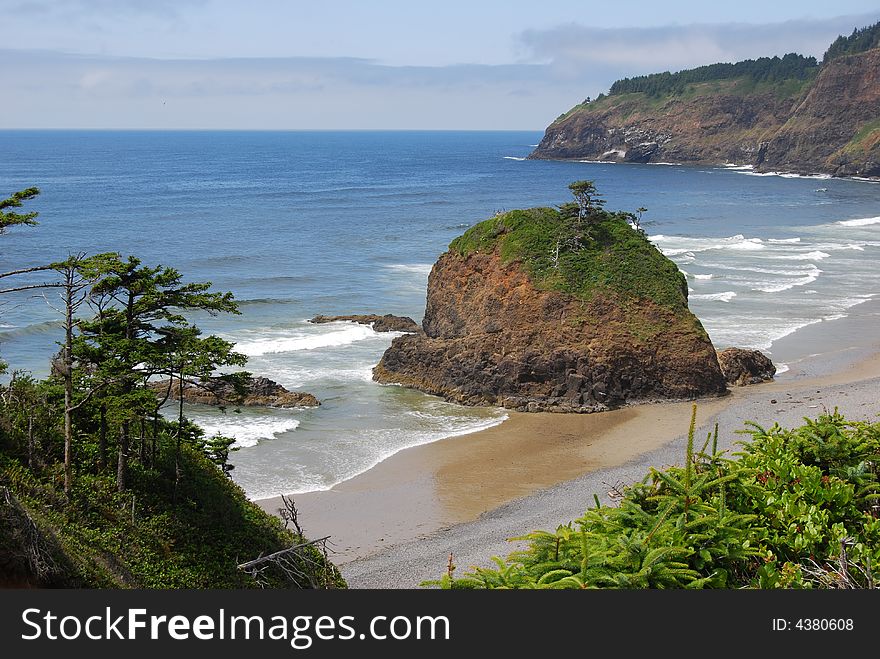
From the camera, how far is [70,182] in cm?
13200

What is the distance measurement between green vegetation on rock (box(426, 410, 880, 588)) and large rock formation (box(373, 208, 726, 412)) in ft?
85.8

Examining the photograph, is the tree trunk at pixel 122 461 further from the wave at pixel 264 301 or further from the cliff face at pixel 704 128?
the cliff face at pixel 704 128

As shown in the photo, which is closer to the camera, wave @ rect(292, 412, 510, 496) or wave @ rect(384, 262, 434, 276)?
wave @ rect(292, 412, 510, 496)

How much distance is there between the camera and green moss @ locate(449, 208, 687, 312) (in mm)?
38312

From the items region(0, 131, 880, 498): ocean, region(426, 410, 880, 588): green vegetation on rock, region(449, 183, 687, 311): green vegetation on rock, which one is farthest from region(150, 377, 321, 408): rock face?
region(426, 410, 880, 588): green vegetation on rock

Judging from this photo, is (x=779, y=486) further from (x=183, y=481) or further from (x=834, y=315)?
(x=834, y=315)

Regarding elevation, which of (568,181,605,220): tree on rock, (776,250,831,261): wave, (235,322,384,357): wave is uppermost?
(568,181,605,220): tree on rock

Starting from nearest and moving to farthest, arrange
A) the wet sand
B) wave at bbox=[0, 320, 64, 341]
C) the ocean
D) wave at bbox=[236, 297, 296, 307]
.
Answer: the wet sand → the ocean → wave at bbox=[0, 320, 64, 341] → wave at bbox=[236, 297, 296, 307]

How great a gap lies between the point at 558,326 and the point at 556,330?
22cm

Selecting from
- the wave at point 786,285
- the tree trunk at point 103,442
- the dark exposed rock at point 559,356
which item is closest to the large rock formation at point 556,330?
the dark exposed rock at point 559,356

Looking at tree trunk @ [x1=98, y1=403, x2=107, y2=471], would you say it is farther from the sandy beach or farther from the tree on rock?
the tree on rock

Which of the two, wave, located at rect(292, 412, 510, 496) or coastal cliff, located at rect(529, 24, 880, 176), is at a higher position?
coastal cliff, located at rect(529, 24, 880, 176)

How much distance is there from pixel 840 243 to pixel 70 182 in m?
107

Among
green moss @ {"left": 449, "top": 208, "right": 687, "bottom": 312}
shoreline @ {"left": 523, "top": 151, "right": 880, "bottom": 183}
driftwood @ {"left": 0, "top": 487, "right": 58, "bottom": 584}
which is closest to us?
driftwood @ {"left": 0, "top": 487, "right": 58, "bottom": 584}
